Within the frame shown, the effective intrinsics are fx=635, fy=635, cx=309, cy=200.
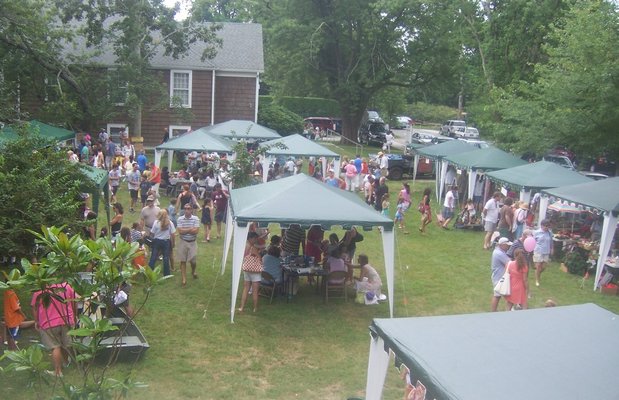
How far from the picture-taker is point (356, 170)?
23.7 metres

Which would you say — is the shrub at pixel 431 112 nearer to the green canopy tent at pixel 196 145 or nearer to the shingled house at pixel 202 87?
the shingled house at pixel 202 87

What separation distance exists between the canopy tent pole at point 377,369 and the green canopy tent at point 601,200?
832 cm

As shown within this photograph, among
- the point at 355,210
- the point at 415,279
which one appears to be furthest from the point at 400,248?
the point at 355,210

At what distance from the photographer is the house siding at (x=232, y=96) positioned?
3206cm

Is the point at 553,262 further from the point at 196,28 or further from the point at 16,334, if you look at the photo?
the point at 196,28

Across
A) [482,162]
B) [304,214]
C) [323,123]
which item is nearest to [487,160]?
[482,162]

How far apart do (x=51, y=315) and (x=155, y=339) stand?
2.41 metres

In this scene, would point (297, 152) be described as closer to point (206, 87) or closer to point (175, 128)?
point (206, 87)

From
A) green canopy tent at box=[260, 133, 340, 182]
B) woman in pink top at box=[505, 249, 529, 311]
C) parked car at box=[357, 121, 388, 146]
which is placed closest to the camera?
woman in pink top at box=[505, 249, 529, 311]

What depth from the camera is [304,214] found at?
10.1m

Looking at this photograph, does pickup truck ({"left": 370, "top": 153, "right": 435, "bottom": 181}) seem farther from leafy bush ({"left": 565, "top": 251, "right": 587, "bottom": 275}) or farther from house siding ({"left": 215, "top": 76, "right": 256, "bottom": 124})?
leafy bush ({"left": 565, "top": 251, "right": 587, "bottom": 275})

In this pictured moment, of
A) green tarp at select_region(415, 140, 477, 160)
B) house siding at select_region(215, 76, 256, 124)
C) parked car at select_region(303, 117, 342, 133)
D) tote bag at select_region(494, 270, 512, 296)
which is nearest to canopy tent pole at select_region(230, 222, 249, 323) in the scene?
tote bag at select_region(494, 270, 512, 296)

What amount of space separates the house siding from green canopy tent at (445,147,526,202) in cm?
1404

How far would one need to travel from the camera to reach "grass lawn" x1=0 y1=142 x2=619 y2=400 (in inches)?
310
